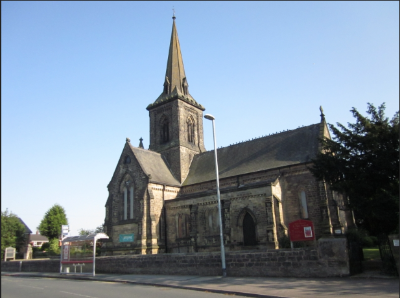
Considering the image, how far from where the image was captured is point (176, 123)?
39.2 meters

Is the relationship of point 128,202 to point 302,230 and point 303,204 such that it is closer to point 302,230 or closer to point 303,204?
point 303,204

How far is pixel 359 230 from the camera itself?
26469mm

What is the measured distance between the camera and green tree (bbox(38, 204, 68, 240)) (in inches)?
2874

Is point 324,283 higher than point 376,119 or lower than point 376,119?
lower

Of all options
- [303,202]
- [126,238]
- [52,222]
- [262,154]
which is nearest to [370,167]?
[303,202]

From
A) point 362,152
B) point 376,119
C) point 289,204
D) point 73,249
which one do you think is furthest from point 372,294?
point 73,249

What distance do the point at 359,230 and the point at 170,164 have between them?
66.0ft

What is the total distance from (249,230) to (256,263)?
977 cm

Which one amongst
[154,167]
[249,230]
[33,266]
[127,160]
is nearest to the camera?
[249,230]

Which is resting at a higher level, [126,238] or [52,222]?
[52,222]

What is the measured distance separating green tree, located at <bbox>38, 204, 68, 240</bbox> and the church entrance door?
190 ft

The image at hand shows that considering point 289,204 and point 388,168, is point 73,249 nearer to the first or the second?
point 289,204

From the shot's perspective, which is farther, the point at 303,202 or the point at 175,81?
the point at 175,81

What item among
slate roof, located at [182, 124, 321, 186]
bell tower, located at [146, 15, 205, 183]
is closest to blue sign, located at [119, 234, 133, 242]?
slate roof, located at [182, 124, 321, 186]
